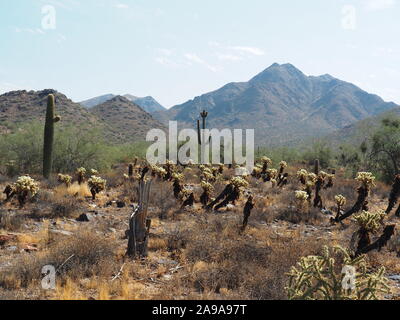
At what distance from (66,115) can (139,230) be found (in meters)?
58.4

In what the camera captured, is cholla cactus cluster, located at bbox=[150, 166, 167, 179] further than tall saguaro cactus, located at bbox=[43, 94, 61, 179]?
No

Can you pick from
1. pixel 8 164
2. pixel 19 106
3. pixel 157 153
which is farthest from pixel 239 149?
pixel 19 106

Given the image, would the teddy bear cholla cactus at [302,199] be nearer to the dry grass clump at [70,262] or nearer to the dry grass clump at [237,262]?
the dry grass clump at [237,262]

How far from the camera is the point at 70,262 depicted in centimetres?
696

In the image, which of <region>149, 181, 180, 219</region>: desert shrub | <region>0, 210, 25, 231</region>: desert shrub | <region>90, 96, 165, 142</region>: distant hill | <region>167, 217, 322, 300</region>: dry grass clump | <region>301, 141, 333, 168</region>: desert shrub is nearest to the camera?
<region>167, 217, 322, 300</region>: dry grass clump

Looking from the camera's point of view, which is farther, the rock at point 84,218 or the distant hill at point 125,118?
the distant hill at point 125,118

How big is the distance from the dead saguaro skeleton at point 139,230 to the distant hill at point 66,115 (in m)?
46.0

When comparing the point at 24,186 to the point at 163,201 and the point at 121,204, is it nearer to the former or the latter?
the point at 121,204

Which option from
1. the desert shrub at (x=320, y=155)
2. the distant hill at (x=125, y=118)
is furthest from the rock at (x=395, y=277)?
the distant hill at (x=125, y=118)

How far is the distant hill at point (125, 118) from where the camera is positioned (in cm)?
7725

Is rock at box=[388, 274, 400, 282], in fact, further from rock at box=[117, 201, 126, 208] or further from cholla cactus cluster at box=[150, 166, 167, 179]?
cholla cactus cluster at box=[150, 166, 167, 179]

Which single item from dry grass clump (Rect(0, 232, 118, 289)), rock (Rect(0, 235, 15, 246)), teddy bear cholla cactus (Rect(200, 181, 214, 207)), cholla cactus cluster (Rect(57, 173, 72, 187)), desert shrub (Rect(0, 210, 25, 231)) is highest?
cholla cactus cluster (Rect(57, 173, 72, 187))

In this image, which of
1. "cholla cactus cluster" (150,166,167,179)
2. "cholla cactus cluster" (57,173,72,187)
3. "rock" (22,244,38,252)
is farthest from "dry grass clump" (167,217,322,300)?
"cholla cactus cluster" (57,173,72,187)

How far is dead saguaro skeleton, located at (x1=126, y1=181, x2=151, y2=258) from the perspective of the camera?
8.02 metres
